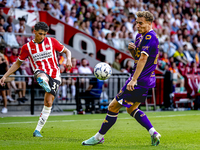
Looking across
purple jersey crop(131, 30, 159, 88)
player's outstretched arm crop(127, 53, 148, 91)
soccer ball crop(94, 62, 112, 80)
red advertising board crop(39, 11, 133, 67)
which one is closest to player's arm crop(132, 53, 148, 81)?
player's outstretched arm crop(127, 53, 148, 91)

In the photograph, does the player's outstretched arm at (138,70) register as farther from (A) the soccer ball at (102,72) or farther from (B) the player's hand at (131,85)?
(A) the soccer ball at (102,72)

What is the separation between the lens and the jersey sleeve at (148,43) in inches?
225

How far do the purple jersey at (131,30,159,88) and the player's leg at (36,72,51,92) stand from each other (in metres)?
1.95

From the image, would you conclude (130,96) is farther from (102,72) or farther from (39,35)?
(39,35)

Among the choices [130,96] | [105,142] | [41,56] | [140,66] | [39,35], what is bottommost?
[105,142]

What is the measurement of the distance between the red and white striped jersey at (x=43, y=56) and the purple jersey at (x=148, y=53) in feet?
6.81

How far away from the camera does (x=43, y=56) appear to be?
745cm

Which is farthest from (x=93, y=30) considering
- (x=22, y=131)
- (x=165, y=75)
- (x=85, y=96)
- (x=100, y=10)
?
(x=22, y=131)

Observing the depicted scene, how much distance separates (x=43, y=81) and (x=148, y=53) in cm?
228

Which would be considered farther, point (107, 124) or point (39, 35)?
point (39, 35)

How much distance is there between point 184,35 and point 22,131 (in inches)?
729

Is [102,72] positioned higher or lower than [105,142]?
higher

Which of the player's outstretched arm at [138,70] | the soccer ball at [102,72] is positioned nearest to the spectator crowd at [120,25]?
the soccer ball at [102,72]

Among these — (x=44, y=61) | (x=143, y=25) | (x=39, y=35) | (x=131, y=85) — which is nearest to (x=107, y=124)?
(x=131, y=85)
